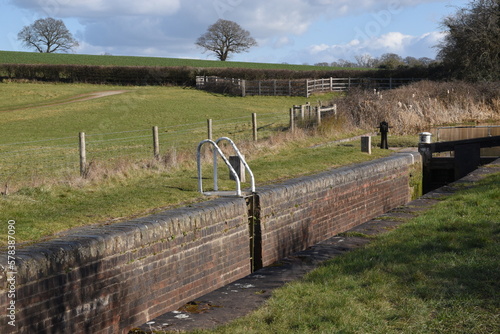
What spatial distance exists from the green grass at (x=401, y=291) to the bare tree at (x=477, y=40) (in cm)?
3038

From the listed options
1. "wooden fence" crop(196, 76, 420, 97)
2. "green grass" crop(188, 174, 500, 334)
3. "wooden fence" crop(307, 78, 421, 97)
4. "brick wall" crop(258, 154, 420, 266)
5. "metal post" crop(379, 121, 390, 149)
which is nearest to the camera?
"green grass" crop(188, 174, 500, 334)

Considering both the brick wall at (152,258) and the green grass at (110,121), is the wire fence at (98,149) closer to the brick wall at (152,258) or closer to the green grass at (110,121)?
the green grass at (110,121)

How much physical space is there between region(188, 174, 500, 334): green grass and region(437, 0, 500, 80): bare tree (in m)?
30.4

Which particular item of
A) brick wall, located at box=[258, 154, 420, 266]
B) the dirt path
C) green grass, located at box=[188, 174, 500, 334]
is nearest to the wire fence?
brick wall, located at box=[258, 154, 420, 266]

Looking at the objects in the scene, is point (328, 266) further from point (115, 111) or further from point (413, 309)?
point (115, 111)

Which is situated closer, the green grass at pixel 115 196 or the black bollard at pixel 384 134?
the green grass at pixel 115 196

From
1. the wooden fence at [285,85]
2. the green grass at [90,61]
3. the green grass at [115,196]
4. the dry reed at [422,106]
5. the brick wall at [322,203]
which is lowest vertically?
the brick wall at [322,203]

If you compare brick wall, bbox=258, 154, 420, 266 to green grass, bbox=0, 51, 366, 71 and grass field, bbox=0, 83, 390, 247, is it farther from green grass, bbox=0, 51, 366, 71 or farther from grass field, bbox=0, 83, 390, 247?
green grass, bbox=0, 51, 366, 71

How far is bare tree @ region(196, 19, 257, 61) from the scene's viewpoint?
75.2 metres

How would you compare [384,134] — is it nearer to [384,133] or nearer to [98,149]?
[384,133]

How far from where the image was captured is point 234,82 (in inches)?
1796

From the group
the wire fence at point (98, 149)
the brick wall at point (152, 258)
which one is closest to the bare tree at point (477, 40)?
the wire fence at point (98, 149)

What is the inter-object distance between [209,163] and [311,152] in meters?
3.46

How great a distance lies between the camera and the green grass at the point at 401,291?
547cm
